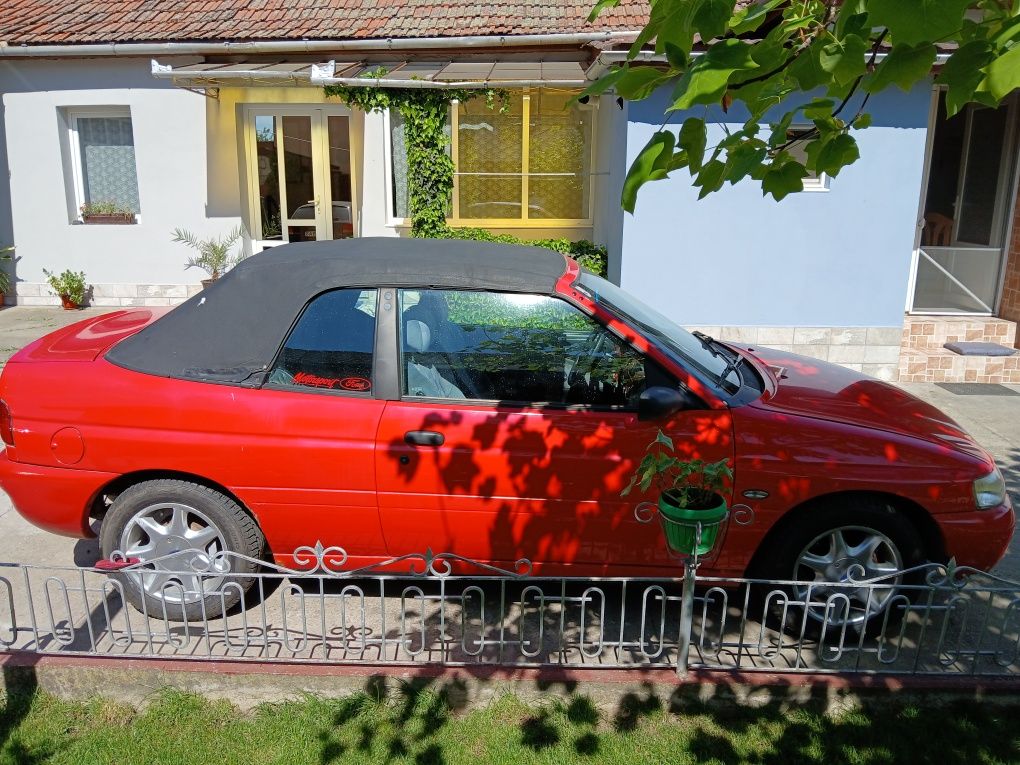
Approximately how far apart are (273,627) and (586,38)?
8.51 m

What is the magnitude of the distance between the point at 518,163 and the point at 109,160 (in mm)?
5915

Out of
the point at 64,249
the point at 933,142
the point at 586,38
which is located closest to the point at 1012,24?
the point at 586,38

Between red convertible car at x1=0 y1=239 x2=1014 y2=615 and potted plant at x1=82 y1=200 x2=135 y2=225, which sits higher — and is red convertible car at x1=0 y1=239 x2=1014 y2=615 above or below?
below

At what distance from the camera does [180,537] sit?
12.8ft

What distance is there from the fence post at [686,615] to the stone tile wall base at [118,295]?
1016 cm

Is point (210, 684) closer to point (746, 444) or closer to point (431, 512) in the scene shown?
point (431, 512)

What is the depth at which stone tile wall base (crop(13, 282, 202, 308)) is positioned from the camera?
1194 centimetres

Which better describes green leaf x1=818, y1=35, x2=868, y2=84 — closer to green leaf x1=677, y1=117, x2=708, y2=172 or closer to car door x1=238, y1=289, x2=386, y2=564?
green leaf x1=677, y1=117, x2=708, y2=172

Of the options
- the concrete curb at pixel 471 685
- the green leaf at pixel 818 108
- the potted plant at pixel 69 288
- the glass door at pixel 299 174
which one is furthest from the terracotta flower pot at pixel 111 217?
the green leaf at pixel 818 108

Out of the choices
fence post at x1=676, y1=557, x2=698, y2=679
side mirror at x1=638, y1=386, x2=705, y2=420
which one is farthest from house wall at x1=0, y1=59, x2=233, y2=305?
fence post at x1=676, y1=557, x2=698, y2=679

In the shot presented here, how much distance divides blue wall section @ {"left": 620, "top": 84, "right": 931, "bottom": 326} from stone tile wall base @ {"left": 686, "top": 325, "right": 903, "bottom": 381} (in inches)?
3.1

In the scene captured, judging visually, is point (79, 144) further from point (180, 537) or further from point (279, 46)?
point (180, 537)

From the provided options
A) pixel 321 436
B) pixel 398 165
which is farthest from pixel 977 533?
pixel 398 165

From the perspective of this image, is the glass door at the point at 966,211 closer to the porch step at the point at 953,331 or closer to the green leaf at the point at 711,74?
the porch step at the point at 953,331
